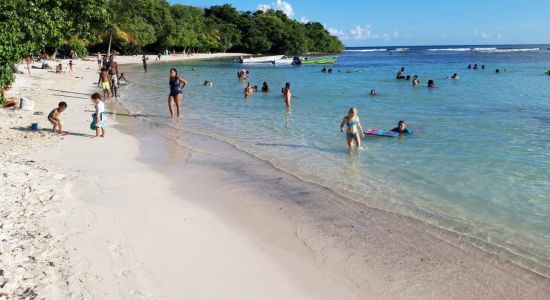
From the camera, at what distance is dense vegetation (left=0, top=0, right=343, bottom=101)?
16250 mm

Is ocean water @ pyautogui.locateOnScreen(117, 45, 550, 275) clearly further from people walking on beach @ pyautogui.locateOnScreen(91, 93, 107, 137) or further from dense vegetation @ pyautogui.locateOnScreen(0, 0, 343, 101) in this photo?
dense vegetation @ pyautogui.locateOnScreen(0, 0, 343, 101)

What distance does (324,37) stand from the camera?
484 feet

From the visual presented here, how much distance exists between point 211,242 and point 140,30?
239ft

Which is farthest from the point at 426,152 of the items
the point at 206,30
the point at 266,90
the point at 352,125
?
the point at 206,30

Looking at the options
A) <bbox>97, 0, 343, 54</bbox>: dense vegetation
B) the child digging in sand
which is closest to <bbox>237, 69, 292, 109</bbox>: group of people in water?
the child digging in sand

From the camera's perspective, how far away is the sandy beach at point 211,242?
15.4ft

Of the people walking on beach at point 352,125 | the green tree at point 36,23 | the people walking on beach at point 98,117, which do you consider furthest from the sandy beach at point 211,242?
the green tree at point 36,23

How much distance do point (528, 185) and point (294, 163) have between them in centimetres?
467

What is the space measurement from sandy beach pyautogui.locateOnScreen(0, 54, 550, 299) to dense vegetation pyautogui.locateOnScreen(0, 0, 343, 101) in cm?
708

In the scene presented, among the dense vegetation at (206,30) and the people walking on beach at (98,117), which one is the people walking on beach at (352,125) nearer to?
the people walking on beach at (98,117)

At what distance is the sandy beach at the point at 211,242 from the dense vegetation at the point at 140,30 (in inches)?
279

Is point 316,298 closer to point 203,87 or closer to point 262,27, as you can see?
point 203,87

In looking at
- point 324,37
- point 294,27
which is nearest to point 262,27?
point 294,27

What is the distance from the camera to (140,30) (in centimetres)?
7256
